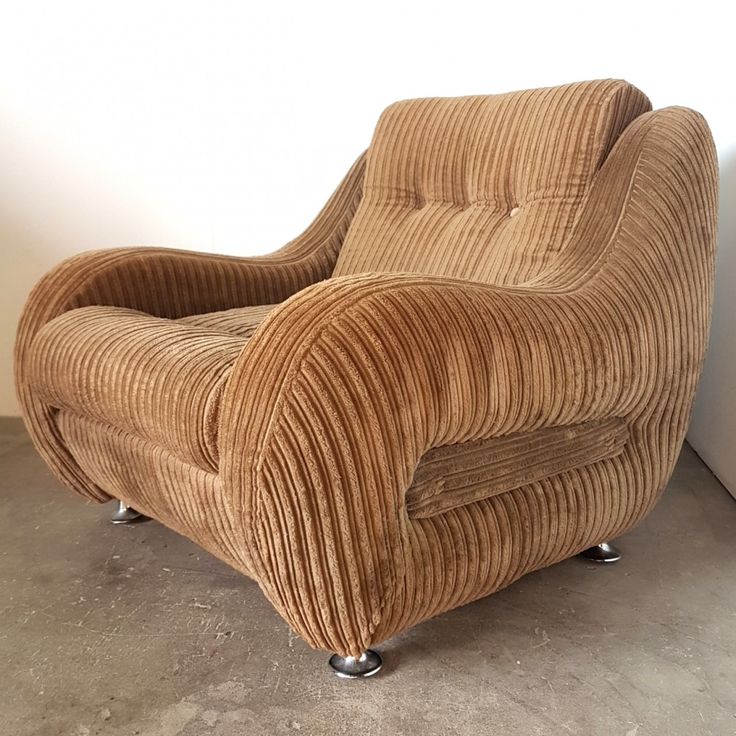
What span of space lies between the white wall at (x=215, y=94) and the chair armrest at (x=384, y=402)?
3.62 ft

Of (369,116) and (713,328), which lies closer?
(713,328)

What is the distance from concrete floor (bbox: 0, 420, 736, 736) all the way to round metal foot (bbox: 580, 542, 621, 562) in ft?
0.06

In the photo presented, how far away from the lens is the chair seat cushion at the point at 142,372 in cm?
98

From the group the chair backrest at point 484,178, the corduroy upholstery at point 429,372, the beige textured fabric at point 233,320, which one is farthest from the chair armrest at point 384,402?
the beige textured fabric at point 233,320

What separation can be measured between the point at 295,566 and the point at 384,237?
0.94 m

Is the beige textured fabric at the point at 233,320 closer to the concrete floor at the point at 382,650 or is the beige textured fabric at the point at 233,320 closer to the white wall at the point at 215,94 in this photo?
the concrete floor at the point at 382,650

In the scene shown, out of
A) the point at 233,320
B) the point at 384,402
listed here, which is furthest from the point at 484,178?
the point at 384,402

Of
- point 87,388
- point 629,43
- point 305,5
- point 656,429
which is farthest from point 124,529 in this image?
point 629,43

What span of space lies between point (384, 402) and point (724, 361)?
1.14 m

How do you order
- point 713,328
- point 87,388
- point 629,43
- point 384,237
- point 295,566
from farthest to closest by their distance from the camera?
point 629,43, point 713,328, point 384,237, point 87,388, point 295,566

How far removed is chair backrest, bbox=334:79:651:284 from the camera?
1354 mm

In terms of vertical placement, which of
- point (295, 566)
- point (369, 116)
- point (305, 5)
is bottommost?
point (295, 566)

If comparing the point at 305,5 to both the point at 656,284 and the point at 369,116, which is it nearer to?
the point at 369,116

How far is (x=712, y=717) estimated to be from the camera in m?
1.01
